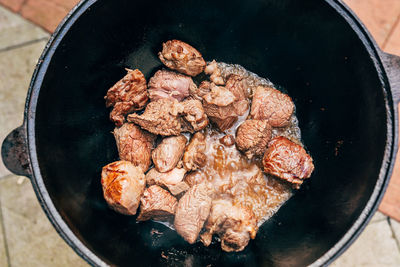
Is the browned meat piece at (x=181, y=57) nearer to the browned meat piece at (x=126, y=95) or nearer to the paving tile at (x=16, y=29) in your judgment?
the browned meat piece at (x=126, y=95)

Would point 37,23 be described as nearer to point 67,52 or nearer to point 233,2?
point 67,52

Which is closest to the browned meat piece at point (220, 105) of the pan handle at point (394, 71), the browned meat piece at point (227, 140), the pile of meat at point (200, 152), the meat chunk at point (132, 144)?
the pile of meat at point (200, 152)

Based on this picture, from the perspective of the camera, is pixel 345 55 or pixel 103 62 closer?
pixel 345 55

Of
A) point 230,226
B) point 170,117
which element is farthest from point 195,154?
point 230,226

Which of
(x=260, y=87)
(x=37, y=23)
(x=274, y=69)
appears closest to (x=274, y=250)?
(x=260, y=87)

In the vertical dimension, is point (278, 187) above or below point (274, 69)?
below

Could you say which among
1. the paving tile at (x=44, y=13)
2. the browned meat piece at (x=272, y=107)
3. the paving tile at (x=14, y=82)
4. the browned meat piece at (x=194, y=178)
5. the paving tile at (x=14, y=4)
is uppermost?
the browned meat piece at (x=272, y=107)

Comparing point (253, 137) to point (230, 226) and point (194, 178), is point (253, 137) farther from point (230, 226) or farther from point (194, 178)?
point (230, 226)
